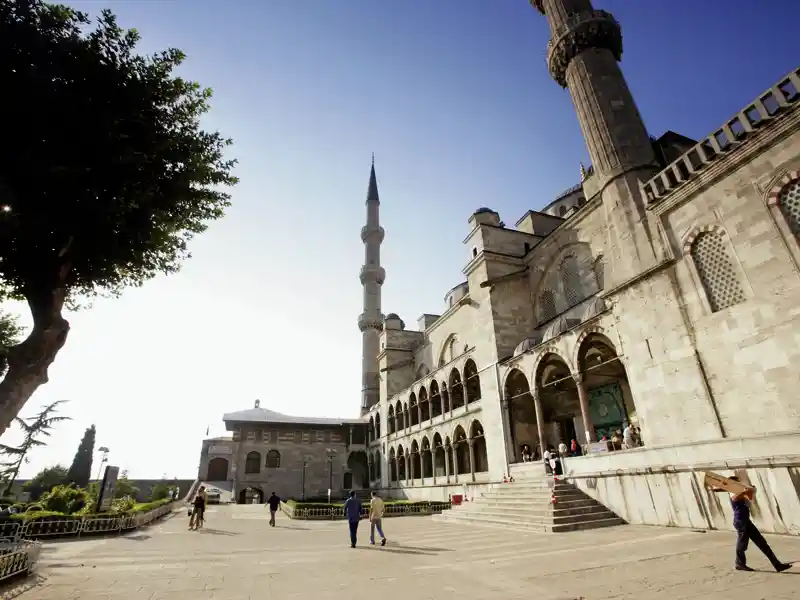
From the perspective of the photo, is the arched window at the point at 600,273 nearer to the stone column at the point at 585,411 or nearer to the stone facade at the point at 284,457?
the stone column at the point at 585,411

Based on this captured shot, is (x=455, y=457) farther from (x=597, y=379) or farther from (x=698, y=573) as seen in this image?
(x=698, y=573)

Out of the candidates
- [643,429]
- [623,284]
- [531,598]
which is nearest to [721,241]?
[623,284]

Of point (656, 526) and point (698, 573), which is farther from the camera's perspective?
point (656, 526)

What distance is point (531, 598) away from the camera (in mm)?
4559

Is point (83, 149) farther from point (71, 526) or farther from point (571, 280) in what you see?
point (571, 280)

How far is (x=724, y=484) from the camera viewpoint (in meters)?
5.32

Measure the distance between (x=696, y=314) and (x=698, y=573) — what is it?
7.66 m

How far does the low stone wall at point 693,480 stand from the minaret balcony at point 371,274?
114 feet

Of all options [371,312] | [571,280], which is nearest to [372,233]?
[371,312]

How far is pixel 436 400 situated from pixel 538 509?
17923mm

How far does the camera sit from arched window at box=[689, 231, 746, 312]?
33.4ft

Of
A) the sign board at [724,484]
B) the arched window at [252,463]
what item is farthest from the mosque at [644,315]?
the arched window at [252,463]

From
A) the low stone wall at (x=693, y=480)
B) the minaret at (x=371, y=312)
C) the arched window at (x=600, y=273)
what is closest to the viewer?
the low stone wall at (x=693, y=480)

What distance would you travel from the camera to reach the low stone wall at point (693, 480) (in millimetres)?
7988
